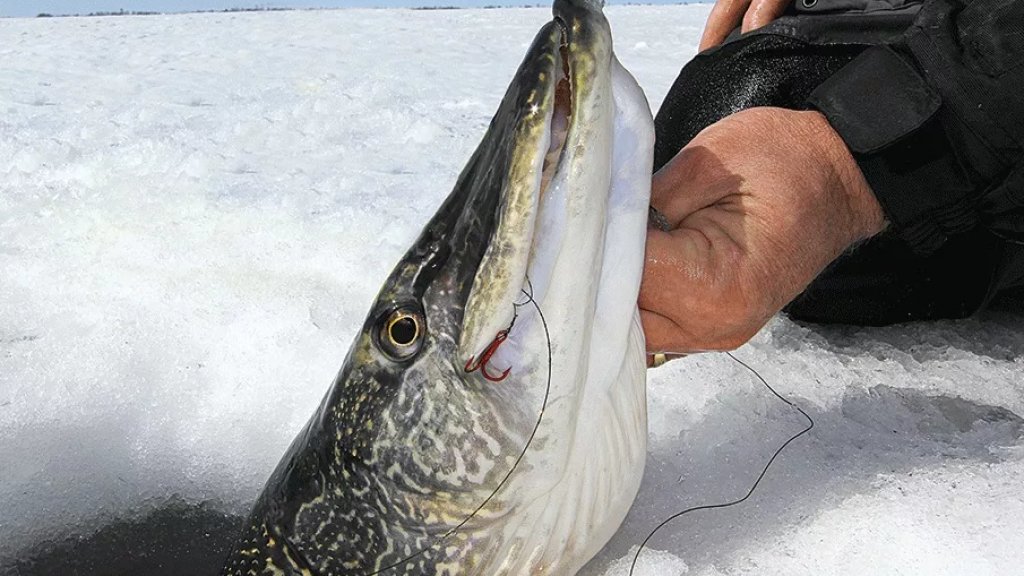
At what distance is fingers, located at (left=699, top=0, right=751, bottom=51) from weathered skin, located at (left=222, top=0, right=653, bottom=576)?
1.70 metres

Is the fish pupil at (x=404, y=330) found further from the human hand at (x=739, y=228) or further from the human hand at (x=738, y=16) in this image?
the human hand at (x=738, y=16)

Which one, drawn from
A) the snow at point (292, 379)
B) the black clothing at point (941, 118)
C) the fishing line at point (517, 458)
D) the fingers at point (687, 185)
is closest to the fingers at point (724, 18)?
the snow at point (292, 379)

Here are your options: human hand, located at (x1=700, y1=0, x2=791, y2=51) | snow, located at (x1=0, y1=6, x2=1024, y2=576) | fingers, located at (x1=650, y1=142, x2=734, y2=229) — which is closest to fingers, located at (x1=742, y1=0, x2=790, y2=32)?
human hand, located at (x1=700, y1=0, x2=791, y2=51)

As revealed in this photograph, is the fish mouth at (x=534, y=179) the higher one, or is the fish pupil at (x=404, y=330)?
the fish mouth at (x=534, y=179)

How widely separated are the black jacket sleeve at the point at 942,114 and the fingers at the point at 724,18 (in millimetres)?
1306

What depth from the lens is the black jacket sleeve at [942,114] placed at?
4.56ft

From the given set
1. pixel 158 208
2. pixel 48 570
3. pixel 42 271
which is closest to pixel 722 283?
pixel 48 570

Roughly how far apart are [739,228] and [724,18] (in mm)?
1661

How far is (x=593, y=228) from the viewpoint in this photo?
1.18 meters

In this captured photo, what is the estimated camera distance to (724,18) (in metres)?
2.76

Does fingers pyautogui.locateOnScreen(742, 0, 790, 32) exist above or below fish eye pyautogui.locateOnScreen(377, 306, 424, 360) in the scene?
above

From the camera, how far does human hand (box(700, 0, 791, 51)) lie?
2.53 m

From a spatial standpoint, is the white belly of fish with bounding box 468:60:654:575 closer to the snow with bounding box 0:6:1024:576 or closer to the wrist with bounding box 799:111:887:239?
the snow with bounding box 0:6:1024:576

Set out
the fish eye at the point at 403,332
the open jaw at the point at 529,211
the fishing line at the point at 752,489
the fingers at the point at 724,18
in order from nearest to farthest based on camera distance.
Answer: the open jaw at the point at 529,211 → the fish eye at the point at 403,332 → the fishing line at the point at 752,489 → the fingers at the point at 724,18
